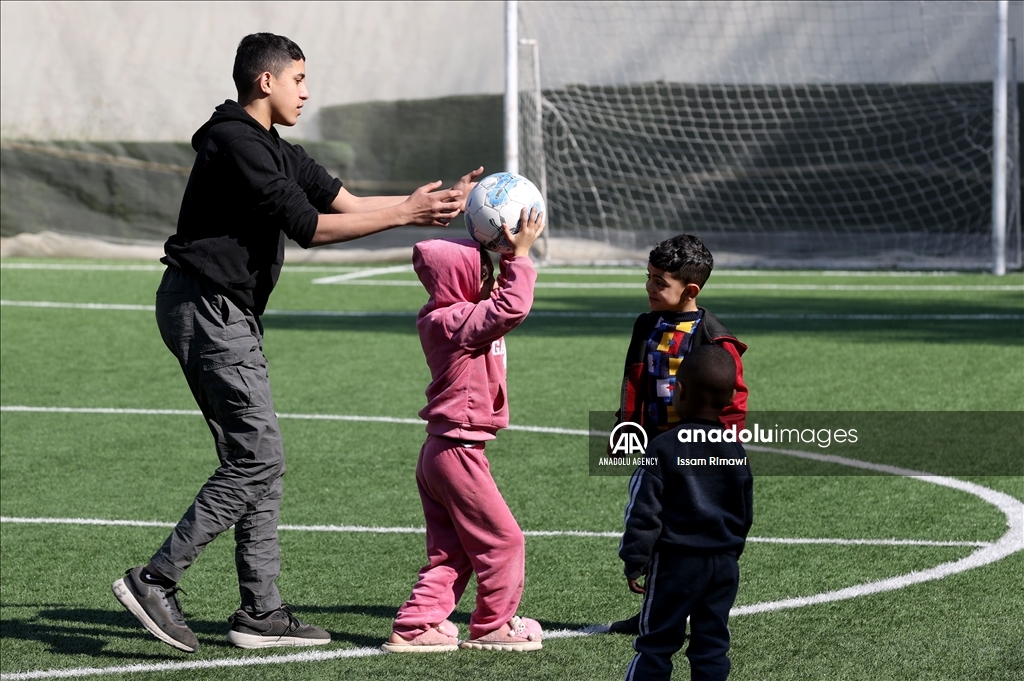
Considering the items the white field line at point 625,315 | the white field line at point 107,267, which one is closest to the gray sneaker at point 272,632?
the white field line at point 625,315

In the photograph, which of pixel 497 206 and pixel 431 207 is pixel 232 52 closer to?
pixel 431 207

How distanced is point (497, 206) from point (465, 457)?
2.36ft

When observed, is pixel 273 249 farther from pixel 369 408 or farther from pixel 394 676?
pixel 369 408

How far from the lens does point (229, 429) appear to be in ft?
13.9

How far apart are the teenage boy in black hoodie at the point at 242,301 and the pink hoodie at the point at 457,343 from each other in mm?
128

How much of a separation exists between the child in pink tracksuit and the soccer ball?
1.8 inches

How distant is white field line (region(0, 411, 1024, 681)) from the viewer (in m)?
4.02

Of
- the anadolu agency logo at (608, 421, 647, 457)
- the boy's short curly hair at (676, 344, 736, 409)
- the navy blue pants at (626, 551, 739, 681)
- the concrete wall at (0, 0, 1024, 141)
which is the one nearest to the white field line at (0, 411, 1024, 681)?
the anadolu agency logo at (608, 421, 647, 457)

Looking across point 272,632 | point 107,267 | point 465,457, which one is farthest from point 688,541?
point 107,267

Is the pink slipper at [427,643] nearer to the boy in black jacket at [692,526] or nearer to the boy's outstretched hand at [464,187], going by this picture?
the boy in black jacket at [692,526]

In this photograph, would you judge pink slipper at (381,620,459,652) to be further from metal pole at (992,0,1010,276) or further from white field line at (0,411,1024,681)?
metal pole at (992,0,1010,276)

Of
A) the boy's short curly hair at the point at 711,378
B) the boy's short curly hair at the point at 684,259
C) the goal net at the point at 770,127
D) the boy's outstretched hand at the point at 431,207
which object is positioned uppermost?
the goal net at the point at 770,127

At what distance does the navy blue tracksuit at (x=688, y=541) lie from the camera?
3.08 metres

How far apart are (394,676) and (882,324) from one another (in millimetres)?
8935
